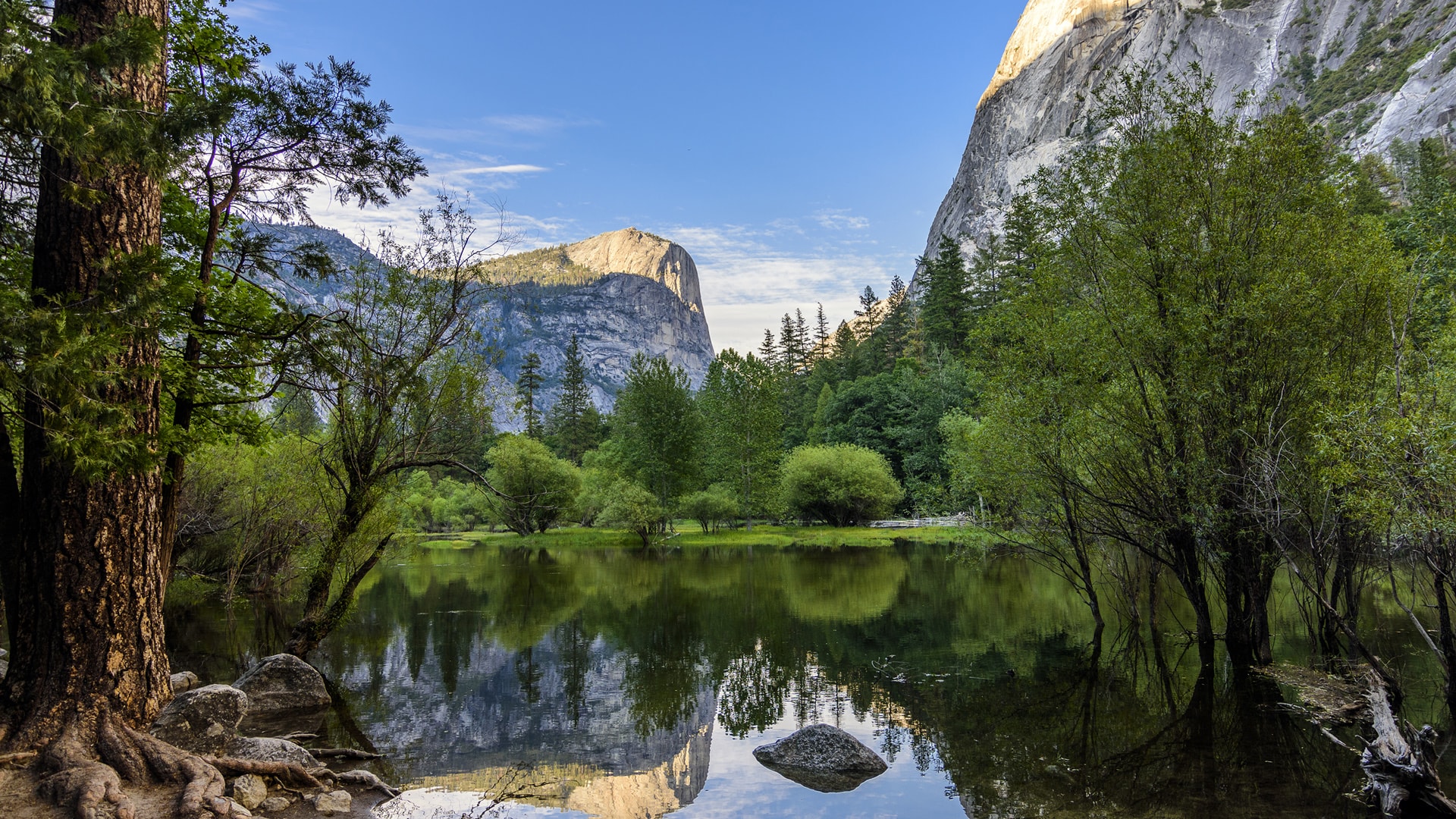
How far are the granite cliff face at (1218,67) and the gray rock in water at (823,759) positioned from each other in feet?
233

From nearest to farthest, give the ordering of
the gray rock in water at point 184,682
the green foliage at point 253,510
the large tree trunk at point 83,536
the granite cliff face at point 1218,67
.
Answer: the large tree trunk at point 83,536 → the gray rock in water at point 184,682 → the green foliage at point 253,510 → the granite cliff face at point 1218,67

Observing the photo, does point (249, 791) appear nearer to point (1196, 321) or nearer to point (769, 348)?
point (1196, 321)

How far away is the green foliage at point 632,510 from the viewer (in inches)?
1962

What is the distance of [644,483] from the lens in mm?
56531

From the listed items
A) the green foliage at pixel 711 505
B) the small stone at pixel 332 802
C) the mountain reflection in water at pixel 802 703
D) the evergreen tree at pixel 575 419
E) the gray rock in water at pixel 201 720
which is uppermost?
the evergreen tree at pixel 575 419

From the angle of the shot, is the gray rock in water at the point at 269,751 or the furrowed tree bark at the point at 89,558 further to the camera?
the gray rock in water at the point at 269,751

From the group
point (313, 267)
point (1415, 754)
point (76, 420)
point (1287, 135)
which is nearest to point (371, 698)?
point (313, 267)

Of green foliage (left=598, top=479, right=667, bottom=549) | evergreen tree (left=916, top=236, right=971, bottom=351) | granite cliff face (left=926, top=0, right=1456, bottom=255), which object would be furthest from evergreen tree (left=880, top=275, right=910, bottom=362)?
green foliage (left=598, top=479, right=667, bottom=549)

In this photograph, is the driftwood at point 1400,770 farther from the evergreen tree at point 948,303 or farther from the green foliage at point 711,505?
the evergreen tree at point 948,303

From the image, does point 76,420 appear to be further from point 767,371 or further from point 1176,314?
point 767,371

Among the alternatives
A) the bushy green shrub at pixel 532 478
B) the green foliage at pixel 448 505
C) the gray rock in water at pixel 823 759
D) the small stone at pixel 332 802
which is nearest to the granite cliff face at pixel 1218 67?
the bushy green shrub at pixel 532 478

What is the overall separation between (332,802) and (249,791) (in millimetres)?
890

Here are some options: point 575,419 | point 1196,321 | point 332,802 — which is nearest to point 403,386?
point 332,802

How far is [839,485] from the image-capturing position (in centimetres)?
5422
